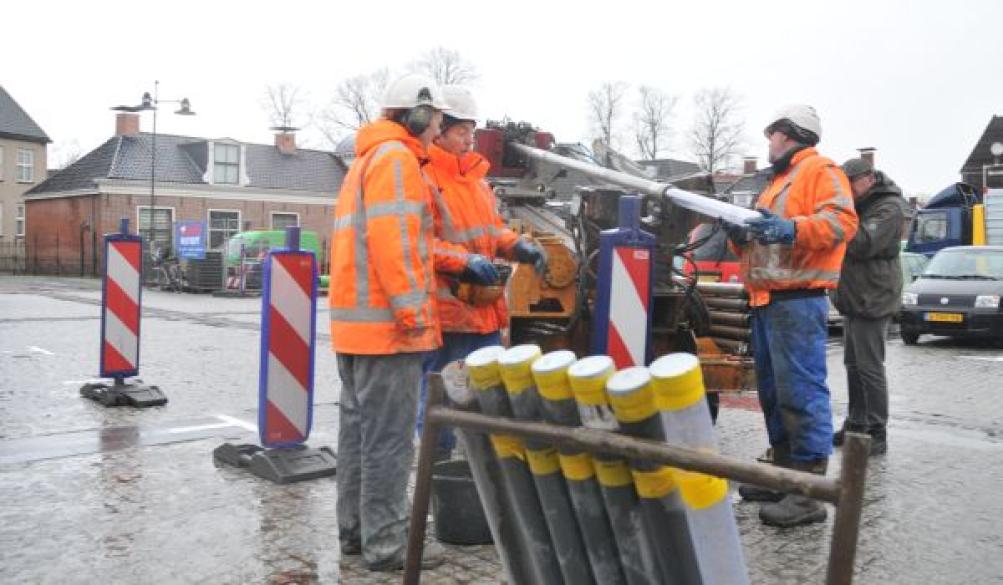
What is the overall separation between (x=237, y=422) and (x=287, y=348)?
6.70 feet

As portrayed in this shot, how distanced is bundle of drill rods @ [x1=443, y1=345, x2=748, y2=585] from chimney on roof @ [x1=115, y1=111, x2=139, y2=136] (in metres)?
41.4

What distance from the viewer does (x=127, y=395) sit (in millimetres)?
7895

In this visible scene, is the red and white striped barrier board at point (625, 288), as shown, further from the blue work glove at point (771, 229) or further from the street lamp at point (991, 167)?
the street lamp at point (991, 167)

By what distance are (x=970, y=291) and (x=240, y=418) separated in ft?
39.2

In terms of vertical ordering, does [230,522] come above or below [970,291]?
below

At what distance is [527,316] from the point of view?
611cm

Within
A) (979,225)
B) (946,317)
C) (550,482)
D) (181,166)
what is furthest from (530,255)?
(181,166)

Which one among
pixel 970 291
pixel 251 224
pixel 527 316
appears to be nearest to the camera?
pixel 527 316

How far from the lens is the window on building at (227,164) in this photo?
4150 centimetres

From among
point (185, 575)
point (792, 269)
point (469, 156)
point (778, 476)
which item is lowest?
point (185, 575)

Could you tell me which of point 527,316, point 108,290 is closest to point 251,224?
point 108,290

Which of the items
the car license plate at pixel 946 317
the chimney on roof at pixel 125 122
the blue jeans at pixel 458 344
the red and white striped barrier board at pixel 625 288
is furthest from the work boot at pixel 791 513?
the chimney on roof at pixel 125 122

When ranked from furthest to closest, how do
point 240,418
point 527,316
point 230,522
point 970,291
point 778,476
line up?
point 970,291 < point 240,418 < point 527,316 < point 230,522 < point 778,476

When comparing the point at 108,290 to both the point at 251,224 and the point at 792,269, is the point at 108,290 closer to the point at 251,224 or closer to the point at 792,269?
the point at 792,269
